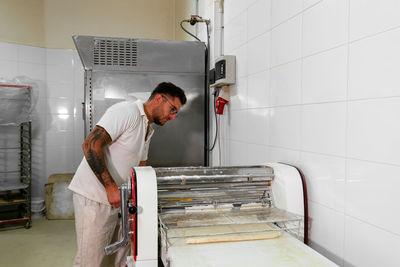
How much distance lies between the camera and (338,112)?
1.16 meters

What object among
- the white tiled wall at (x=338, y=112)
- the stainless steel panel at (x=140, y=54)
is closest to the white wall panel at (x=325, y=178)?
the white tiled wall at (x=338, y=112)

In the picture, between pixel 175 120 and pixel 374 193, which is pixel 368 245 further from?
pixel 175 120

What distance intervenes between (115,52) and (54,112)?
2.09m

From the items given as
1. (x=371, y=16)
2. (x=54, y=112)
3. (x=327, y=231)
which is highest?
(x=371, y=16)

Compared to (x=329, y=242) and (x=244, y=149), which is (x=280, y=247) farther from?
(x=244, y=149)

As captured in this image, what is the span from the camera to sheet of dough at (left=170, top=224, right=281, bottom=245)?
1.12m

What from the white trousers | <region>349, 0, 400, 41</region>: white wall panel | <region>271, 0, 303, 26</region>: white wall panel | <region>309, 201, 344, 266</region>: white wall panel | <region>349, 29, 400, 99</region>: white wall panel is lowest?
the white trousers

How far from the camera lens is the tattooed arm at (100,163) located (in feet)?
5.31

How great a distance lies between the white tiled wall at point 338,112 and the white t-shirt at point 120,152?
2.25 ft

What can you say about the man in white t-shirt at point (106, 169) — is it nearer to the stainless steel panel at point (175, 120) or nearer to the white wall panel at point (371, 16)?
the stainless steel panel at point (175, 120)

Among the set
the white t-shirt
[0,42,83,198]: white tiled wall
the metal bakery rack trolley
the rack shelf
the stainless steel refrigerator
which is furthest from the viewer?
[0,42,83,198]: white tiled wall

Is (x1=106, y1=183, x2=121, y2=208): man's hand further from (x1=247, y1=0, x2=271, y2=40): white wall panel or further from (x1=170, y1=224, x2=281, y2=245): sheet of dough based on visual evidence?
(x1=247, y1=0, x2=271, y2=40): white wall panel

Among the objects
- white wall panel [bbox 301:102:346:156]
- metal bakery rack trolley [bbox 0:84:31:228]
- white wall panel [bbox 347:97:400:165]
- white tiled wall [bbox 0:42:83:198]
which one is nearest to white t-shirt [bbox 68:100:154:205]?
white wall panel [bbox 301:102:346:156]

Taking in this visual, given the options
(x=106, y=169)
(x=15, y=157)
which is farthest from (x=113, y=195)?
(x=15, y=157)
